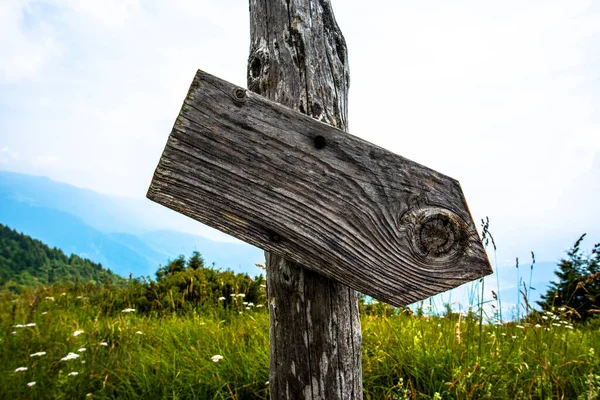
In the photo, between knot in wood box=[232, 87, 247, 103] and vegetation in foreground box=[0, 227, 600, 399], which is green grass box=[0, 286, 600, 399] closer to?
vegetation in foreground box=[0, 227, 600, 399]

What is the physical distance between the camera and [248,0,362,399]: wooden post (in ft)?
5.29

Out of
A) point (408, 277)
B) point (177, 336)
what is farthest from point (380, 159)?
point (177, 336)

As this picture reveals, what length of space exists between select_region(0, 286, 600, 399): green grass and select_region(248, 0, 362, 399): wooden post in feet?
3.88

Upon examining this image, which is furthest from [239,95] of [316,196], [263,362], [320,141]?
[263,362]

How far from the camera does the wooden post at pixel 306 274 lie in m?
1.61

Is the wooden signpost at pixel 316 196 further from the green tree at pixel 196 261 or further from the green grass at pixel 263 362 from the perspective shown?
the green tree at pixel 196 261

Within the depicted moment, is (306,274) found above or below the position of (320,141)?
below

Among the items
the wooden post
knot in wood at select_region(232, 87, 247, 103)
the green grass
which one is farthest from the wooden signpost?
the green grass

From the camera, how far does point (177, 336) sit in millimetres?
4410

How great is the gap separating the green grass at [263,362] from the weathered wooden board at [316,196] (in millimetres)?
1478

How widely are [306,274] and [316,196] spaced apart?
1.32ft

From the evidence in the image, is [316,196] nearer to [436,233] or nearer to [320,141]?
[320,141]

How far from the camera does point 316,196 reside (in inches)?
51.7

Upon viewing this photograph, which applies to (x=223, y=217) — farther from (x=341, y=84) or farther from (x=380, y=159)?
(x=341, y=84)
